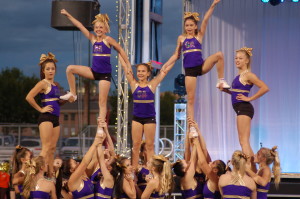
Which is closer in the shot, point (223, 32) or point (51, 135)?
point (51, 135)

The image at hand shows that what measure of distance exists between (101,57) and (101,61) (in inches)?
2.2

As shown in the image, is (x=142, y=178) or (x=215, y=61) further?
(x=215, y=61)

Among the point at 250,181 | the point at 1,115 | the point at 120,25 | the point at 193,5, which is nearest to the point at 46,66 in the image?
the point at 250,181

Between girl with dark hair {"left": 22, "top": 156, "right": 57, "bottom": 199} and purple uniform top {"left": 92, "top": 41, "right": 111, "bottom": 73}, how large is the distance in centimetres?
200

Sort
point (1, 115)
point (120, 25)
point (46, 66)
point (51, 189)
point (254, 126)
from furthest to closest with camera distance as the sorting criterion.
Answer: point (1, 115)
point (254, 126)
point (120, 25)
point (46, 66)
point (51, 189)

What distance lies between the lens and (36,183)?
21.6 feet

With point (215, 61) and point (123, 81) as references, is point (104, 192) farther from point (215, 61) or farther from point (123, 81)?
point (123, 81)

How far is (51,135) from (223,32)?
690 cm

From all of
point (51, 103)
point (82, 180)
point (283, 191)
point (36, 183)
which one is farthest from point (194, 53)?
point (283, 191)

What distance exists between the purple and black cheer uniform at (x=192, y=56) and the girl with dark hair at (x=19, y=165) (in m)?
2.33

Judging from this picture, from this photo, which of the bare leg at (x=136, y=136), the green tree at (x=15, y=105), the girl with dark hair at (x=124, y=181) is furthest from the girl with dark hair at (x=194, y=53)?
the green tree at (x=15, y=105)

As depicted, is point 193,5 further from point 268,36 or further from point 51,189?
point 51,189

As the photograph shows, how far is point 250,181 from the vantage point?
671 centimetres

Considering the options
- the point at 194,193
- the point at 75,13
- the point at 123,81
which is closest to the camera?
the point at 194,193
